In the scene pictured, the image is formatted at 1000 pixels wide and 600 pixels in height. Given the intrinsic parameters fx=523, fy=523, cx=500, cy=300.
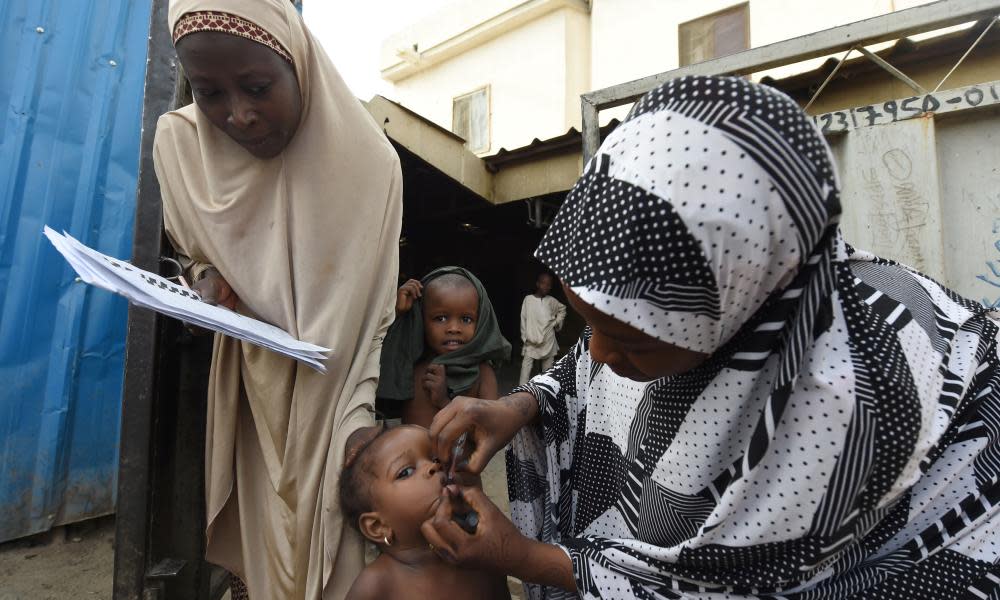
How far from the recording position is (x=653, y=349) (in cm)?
94

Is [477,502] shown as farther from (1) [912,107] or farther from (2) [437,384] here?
(1) [912,107]

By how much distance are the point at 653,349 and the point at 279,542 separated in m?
1.37

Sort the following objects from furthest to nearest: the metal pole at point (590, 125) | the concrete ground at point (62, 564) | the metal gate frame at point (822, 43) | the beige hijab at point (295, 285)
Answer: the metal pole at point (590, 125)
the metal gate frame at point (822, 43)
the concrete ground at point (62, 564)
the beige hijab at point (295, 285)

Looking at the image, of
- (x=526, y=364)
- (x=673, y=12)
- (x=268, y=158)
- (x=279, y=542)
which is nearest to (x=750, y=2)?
(x=673, y=12)

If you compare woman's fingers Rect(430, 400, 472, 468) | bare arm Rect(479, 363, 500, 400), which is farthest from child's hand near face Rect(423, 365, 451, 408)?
woman's fingers Rect(430, 400, 472, 468)

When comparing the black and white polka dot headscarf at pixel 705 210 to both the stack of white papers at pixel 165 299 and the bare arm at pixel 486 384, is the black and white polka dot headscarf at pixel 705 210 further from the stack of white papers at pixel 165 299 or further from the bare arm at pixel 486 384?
the bare arm at pixel 486 384

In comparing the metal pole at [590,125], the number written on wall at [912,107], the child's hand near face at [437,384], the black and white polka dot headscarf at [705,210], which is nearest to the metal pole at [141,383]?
the child's hand near face at [437,384]

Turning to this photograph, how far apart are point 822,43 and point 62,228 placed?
4.53 metres

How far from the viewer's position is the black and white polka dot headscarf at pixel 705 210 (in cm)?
77

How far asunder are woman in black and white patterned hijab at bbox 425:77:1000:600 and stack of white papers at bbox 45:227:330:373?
1.90 ft

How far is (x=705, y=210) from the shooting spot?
77 centimetres

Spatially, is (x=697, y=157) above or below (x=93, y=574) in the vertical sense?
above

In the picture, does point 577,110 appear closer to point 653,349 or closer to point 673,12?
point 673,12

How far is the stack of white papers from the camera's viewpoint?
1.10 meters
